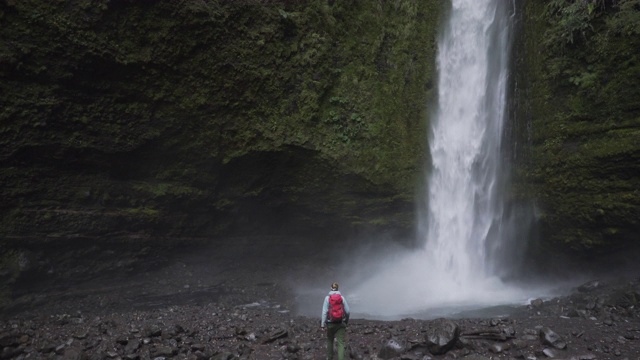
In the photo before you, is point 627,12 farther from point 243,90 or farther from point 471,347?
point 243,90

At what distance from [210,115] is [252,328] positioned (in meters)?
4.76

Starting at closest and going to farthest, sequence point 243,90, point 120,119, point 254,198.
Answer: point 120,119 < point 243,90 < point 254,198

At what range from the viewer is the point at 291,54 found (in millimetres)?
10008

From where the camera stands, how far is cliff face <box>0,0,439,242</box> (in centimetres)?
793

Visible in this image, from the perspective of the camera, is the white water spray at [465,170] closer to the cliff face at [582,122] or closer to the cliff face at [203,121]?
the cliff face at [203,121]

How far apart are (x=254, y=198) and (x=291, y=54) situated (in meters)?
3.80

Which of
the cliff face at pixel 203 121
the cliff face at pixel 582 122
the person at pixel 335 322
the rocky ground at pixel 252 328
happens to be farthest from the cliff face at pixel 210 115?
the person at pixel 335 322

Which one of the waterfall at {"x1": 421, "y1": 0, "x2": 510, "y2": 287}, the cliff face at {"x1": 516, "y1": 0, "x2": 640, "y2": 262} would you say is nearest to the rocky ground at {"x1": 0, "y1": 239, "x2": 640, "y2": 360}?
the cliff face at {"x1": 516, "y1": 0, "x2": 640, "y2": 262}

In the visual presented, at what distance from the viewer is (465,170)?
→ 37.7 ft

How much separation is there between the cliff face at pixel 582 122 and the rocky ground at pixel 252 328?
1367 millimetres

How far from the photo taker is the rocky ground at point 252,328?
631cm

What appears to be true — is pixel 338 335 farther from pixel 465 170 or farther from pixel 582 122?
pixel 582 122

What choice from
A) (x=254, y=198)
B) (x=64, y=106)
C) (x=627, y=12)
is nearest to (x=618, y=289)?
(x=627, y=12)

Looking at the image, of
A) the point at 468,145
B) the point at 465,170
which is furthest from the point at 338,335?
the point at 468,145
